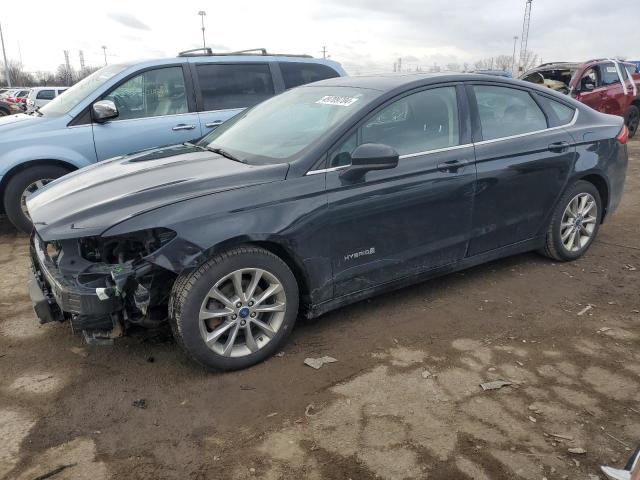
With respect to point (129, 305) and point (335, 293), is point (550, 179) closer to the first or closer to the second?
point (335, 293)

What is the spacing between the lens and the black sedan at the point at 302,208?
2.82 m

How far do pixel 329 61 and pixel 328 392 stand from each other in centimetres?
524

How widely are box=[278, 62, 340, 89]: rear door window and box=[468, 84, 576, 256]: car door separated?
10.4ft

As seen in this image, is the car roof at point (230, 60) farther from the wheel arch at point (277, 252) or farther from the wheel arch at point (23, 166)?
the wheel arch at point (277, 252)

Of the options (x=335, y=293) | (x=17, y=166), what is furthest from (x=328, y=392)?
(x=17, y=166)

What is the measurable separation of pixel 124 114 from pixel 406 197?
11.7 feet

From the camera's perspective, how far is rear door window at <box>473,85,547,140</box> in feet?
12.9

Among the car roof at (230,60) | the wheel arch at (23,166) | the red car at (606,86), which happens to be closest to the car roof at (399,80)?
the car roof at (230,60)

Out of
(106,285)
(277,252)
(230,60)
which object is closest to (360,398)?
(277,252)

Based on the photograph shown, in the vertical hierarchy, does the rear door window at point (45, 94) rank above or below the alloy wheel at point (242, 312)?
above

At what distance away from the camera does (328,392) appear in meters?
2.86

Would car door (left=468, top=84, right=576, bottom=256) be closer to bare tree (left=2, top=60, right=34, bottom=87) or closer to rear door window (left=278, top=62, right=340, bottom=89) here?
rear door window (left=278, top=62, right=340, bottom=89)

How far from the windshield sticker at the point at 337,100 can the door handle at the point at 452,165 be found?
763 mm

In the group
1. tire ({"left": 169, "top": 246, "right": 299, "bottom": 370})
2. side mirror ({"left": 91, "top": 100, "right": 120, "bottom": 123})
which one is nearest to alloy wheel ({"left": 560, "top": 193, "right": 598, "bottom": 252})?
tire ({"left": 169, "top": 246, "right": 299, "bottom": 370})
